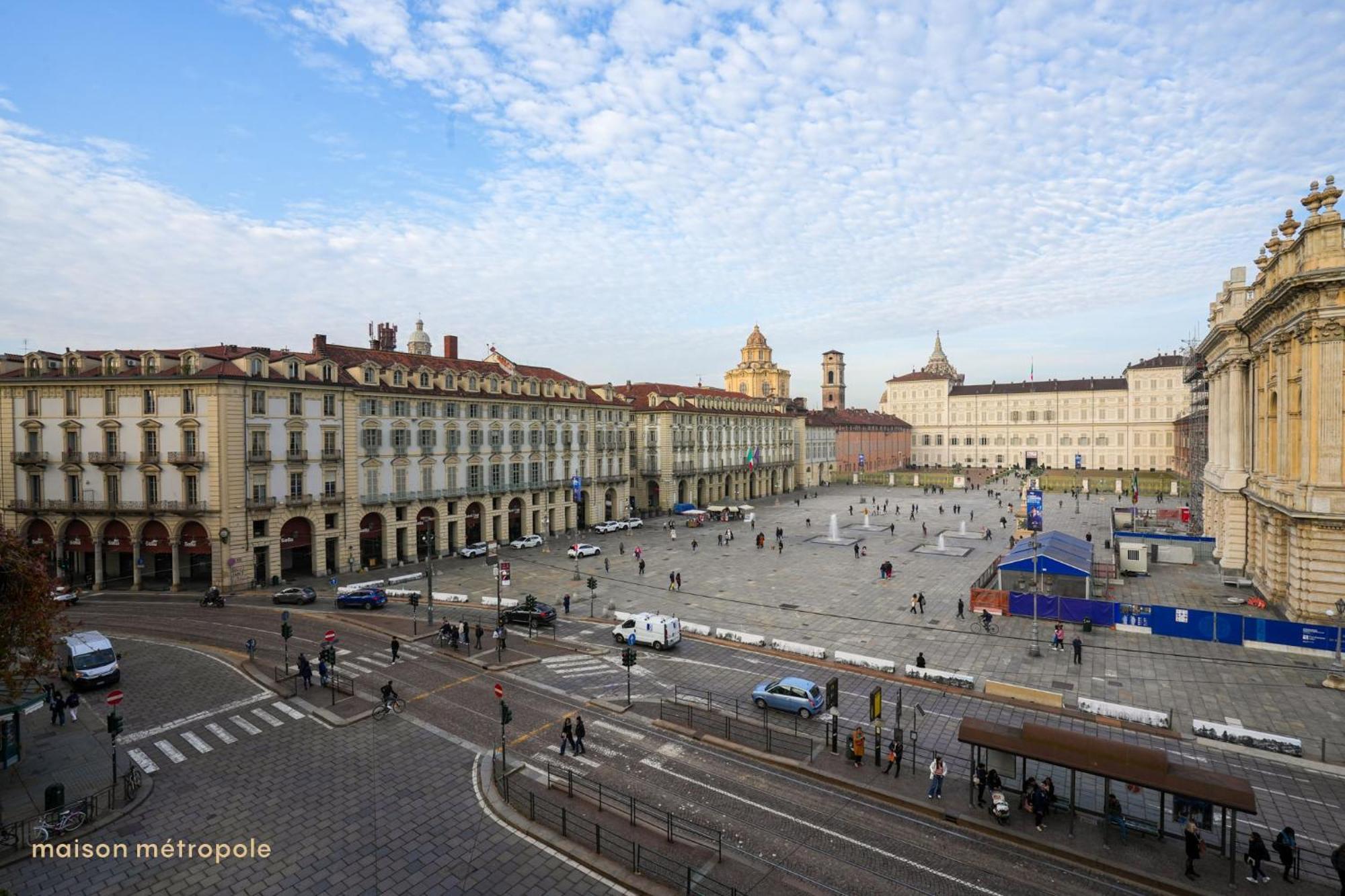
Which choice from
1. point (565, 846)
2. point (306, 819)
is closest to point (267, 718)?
point (306, 819)

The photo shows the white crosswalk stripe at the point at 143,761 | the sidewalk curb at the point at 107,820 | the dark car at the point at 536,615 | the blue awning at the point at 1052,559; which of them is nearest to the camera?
the sidewalk curb at the point at 107,820

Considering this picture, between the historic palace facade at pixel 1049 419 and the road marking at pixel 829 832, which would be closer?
the road marking at pixel 829 832

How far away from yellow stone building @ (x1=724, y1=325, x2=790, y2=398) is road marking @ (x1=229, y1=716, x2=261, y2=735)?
477 ft

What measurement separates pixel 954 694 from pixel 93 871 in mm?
25898

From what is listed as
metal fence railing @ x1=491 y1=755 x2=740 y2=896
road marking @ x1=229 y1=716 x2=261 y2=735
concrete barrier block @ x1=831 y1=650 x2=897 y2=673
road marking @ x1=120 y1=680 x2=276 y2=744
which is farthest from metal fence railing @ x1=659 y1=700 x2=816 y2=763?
road marking @ x1=120 y1=680 x2=276 y2=744

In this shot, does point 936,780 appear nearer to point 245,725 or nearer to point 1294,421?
point 245,725

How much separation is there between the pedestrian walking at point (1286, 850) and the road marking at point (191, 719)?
101 feet

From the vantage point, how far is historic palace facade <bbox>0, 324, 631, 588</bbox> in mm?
44469

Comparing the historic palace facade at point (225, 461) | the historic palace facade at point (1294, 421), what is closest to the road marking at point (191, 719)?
the historic palace facade at point (225, 461)

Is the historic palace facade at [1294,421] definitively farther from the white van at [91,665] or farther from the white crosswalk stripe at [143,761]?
the white van at [91,665]

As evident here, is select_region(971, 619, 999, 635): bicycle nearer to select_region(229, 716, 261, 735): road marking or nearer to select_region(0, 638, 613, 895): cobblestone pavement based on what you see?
select_region(0, 638, 613, 895): cobblestone pavement

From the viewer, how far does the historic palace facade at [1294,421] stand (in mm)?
30531

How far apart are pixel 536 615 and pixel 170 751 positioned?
16711 millimetres

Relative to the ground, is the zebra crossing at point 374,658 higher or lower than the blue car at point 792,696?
lower
